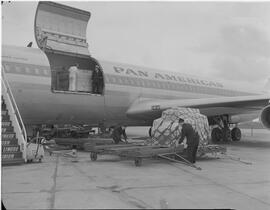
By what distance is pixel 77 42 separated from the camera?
1230cm

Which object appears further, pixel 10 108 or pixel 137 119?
pixel 137 119

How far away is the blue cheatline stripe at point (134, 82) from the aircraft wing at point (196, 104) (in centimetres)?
76

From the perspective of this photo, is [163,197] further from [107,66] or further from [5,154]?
[107,66]

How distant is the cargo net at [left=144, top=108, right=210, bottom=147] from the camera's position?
9320mm

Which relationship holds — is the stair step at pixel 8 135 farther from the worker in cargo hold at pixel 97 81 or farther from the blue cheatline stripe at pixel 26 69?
the worker in cargo hold at pixel 97 81

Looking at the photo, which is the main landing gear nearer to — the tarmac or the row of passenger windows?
the row of passenger windows

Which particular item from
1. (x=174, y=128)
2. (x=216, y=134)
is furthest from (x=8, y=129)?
(x=216, y=134)

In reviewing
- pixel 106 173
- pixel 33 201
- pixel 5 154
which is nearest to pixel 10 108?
pixel 5 154

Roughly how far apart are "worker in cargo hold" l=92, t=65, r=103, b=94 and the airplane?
0.67ft

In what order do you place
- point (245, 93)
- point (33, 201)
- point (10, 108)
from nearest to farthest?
point (33, 201) < point (10, 108) < point (245, 93)

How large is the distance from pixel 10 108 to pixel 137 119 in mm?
6473

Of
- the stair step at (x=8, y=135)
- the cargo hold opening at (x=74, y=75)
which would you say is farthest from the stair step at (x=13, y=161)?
the cargo hold opening at (x=74, y=75)

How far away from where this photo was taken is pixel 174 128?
368 inches

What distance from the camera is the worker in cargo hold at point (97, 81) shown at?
12891 mm
